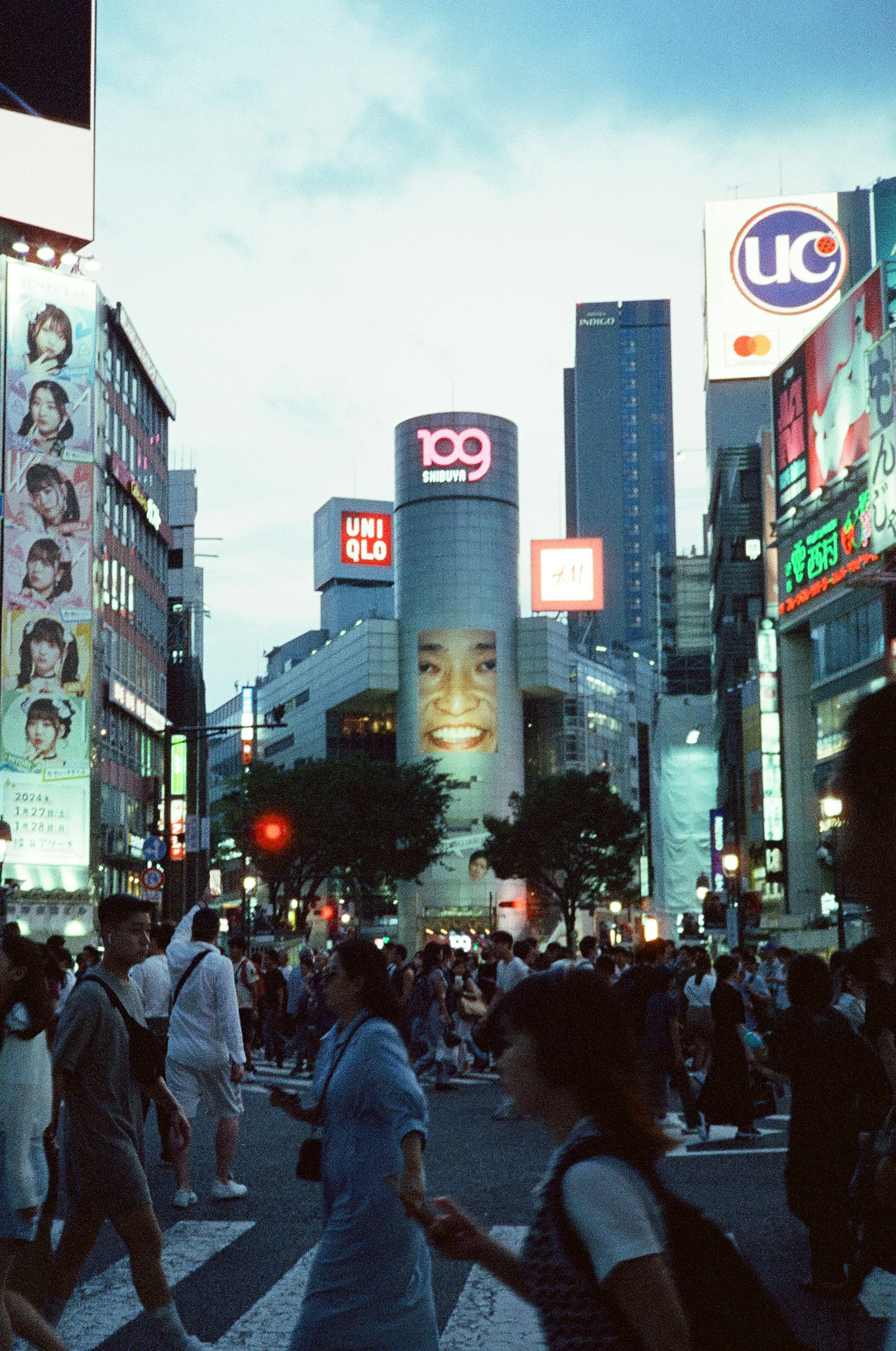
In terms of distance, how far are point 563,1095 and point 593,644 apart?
7281 inches

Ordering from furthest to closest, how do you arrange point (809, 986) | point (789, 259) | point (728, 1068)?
point (789, 259)
point (728, 1068)
point (809, 986)

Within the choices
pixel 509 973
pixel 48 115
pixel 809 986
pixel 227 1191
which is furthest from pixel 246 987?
pixel 48 115

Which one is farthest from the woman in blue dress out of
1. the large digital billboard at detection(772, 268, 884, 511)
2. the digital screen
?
the digital screen

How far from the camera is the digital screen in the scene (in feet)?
423

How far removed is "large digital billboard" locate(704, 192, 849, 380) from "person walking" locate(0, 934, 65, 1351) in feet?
224

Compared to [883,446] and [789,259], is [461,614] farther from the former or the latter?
[883,446]

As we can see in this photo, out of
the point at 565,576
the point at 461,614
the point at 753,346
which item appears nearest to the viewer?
the point at 753,346

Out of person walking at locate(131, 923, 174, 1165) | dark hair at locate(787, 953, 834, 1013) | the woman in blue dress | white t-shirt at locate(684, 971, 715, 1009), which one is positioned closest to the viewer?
the woman in blue dress

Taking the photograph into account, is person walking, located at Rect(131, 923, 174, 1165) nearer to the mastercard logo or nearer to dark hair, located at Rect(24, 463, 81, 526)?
dark hair, located at Rect(24, 463, 81, 526)

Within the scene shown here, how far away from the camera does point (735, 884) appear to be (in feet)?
206

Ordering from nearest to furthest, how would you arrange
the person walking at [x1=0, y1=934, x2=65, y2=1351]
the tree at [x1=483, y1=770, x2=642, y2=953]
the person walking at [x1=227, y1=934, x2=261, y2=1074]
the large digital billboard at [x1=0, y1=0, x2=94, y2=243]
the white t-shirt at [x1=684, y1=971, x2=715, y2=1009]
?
1. the person walking at [x1=0, y1=934, x2=65, y2=1351]
2. the white t-shirt at [x1=684, y1=971, x2=715, y2=1009]
3. the person walking at [x1=227, y1=934, x2=261, y2=1074]
4. the large digital billboard at [x1=0, y1=0, x2=94, y2=243]
5. the tree at [x1=483, y1=770, x2=642, y2=953]

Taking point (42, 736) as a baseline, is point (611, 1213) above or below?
below

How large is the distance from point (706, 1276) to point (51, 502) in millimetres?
56012

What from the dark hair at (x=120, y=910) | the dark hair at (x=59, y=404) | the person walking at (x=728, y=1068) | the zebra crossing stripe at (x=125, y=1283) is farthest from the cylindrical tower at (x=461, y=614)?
the dark hair at (x=120, y=910)
